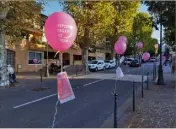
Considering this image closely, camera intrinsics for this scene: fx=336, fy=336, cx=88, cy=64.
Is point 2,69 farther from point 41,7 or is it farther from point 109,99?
point 109,99

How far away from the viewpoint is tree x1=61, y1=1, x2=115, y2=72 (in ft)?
112

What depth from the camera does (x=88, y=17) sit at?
34.5 meters

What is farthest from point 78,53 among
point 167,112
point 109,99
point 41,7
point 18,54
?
point 167,112

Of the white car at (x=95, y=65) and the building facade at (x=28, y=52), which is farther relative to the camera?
the white car at (x=95, y=65)

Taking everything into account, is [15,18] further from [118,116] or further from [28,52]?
[28,52]

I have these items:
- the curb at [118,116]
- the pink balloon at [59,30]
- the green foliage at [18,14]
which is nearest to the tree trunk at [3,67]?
the green foliage at [18,14]

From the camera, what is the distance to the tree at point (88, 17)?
112ft

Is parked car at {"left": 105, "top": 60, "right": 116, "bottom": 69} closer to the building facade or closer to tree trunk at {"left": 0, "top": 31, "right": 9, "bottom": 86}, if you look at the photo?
the building facade

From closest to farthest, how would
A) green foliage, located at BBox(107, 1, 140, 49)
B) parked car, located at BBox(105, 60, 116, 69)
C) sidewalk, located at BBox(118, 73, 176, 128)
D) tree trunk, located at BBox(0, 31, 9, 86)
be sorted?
sidewalk, located at BBox(118, 73, 176, 128), tree trunk, located at BBox(0, 31, 9, 86), green foliage, located at BBox(107, 1, 140, 49), parked car, located at BBox(105, 60, 116, 69)

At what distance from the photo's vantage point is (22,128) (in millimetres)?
8609

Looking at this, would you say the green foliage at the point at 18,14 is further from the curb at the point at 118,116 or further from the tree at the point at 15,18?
the curb at the point at 118,116

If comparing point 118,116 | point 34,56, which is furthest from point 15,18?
point 34,56

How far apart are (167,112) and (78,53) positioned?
4451 centimetres

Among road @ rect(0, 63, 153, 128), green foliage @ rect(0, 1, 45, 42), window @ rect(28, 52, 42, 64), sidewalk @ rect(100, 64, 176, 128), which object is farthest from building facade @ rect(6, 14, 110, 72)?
sidewalk @ rect(100, 64, 176, 128)
